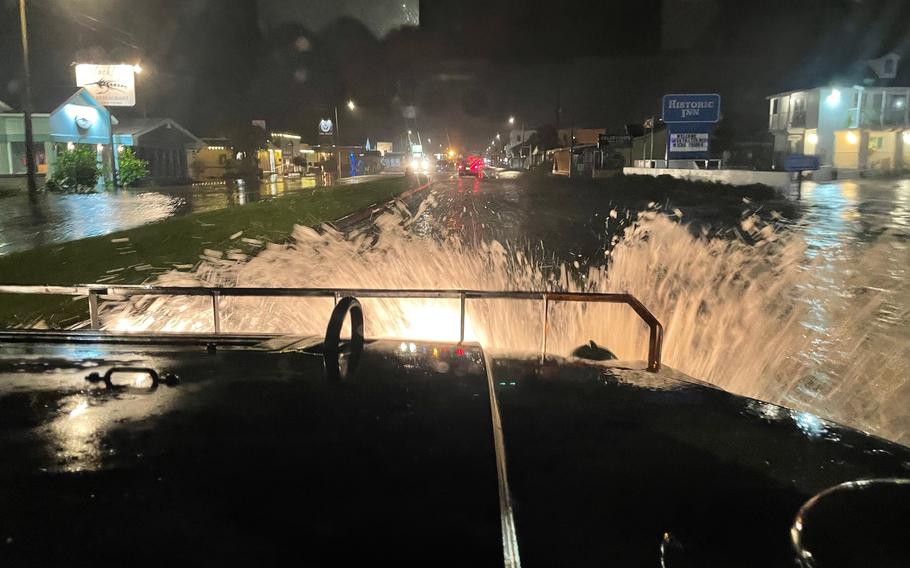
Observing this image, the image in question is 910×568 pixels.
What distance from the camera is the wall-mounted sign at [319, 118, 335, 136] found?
104m

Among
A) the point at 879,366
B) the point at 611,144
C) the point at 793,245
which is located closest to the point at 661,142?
the point at 611,144

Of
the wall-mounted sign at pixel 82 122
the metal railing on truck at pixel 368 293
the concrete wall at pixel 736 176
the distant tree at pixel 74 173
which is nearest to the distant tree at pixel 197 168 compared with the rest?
the wall-mounted sign at pixel 82 122

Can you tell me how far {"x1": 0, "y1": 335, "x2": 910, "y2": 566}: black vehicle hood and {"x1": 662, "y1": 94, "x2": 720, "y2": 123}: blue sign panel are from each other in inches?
1641

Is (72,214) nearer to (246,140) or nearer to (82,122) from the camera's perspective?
(82,122)

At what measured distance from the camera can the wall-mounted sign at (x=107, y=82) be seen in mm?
43406

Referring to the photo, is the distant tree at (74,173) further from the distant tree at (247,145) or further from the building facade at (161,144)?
the distant tree at (247,145)

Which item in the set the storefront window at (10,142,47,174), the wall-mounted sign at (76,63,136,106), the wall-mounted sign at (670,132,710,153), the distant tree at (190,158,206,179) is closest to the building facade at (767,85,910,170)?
the wall-mounted sign at (670,132,710,153)

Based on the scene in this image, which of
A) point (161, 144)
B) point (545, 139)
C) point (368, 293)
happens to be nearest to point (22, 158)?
point (161, 144)

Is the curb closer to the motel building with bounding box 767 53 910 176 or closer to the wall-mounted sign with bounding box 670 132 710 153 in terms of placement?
the wall-mounted sign with bounding box 670 132 710 153

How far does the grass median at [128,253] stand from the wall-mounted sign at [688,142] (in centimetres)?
2742

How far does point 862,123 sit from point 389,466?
61.7 meters

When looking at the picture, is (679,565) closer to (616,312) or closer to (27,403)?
(27,403)

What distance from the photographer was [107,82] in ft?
142

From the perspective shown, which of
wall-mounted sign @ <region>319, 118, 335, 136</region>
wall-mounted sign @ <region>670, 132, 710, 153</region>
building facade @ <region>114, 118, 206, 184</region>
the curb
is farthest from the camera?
wall-mounted sign @ <region>319, 118, 335, 136</region>
